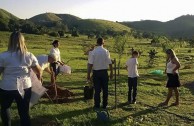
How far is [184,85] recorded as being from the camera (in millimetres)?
21234

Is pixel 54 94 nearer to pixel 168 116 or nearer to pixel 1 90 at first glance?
pixel 168 116

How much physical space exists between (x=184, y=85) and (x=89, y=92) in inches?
353

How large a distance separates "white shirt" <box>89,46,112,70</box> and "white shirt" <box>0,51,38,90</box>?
423 cm

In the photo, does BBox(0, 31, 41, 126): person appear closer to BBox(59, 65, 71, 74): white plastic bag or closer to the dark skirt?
BBox(59, 65, 71, 74): white plastic bag

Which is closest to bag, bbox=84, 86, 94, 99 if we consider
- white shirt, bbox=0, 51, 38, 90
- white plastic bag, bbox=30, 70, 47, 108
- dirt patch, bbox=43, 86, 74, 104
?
dirt patch, bbox=43, 86, 74, 104

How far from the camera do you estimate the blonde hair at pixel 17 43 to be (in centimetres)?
757

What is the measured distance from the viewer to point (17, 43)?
7676mm

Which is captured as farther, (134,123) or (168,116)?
(168,116)

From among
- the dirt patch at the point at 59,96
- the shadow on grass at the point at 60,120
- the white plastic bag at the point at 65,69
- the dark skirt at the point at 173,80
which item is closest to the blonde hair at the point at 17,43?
the shadow on grass at the point at 60,120

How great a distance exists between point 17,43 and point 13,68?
1.84ft

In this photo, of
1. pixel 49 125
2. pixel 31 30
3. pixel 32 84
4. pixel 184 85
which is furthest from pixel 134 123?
pixel 31 30

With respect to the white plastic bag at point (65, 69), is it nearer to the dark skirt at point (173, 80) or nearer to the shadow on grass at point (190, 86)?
the dark skirt at point (173, 80)

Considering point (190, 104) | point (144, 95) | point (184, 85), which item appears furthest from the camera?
point (184, 85)

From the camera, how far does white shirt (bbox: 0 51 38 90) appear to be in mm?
7797
